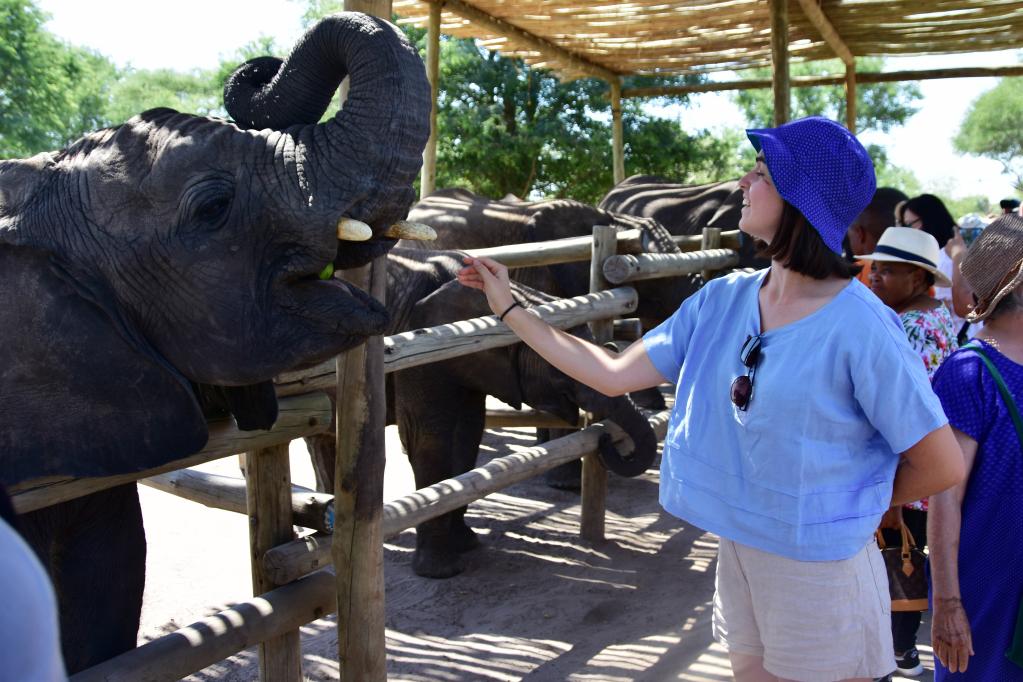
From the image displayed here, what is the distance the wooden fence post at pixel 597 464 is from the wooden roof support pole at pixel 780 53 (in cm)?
328


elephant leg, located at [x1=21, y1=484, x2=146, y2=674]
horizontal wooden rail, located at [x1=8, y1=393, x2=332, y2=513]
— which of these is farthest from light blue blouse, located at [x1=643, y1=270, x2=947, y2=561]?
elephant leg, located at [x1=21, y1=484, x2=146, y2=674]

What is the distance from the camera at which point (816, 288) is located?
2293 millimetres

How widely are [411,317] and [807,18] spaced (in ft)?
20.2

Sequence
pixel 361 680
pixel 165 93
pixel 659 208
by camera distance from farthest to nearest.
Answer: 1. pixel 165 93
2. pixel 659 208
3. pixel 361 680

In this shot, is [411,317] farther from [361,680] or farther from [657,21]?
[657,21]

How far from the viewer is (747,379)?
228 cm

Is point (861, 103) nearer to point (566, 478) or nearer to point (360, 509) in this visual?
point (566, 478)

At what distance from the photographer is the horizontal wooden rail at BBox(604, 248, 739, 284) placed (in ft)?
18.5

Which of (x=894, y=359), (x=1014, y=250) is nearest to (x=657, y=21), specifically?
(x=1014, y=250)

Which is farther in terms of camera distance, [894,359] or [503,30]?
[503,30]

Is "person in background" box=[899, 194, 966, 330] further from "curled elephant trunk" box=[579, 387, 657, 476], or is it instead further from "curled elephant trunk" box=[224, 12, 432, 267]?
"curled elephant trunk" box=[224, 12, 432, 267]

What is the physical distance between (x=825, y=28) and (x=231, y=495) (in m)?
7.76

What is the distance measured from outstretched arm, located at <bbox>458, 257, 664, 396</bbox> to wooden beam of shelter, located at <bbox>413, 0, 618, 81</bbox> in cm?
590

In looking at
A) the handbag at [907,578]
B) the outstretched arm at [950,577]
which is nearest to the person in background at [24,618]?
the outstretched arm at [950,577]
